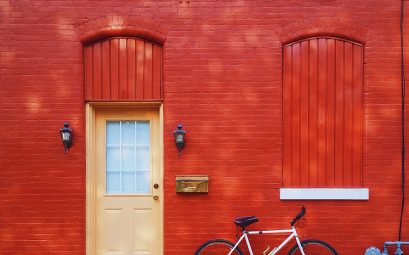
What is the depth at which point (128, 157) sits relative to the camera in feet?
A: 19.7

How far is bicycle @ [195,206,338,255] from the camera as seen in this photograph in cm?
543

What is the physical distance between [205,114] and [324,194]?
2.00 meters

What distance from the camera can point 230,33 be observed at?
18.9ft

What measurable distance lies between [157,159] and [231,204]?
1241 mm

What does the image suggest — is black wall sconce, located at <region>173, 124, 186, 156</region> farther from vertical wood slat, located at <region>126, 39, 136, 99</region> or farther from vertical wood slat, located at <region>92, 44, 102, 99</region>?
vertical wood slat, located at <region>92, 44, 102, 99</region>

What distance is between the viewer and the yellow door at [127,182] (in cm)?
592

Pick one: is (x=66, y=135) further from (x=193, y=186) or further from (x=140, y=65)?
(x=193, y=186)

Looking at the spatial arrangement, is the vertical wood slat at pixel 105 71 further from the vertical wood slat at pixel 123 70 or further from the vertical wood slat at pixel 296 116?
the vertical wood slat at pixel 296 116

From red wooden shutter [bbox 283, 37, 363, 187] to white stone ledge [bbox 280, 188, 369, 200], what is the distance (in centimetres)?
11

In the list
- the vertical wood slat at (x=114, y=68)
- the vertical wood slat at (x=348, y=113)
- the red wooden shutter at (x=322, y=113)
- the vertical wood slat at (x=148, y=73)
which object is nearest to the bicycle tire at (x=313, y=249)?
the red wooden shutter at (x=322, y=113)

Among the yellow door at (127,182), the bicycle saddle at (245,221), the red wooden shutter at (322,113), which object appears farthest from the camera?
the yellow door at (127,182)

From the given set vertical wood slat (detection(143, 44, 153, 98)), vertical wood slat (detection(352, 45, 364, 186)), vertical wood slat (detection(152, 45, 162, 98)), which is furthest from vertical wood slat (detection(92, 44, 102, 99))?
vertical wood slat (detection(352, 45, 364, 186))

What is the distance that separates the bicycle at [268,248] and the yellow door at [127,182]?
79 centimetres

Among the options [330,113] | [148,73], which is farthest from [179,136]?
[330,113]
